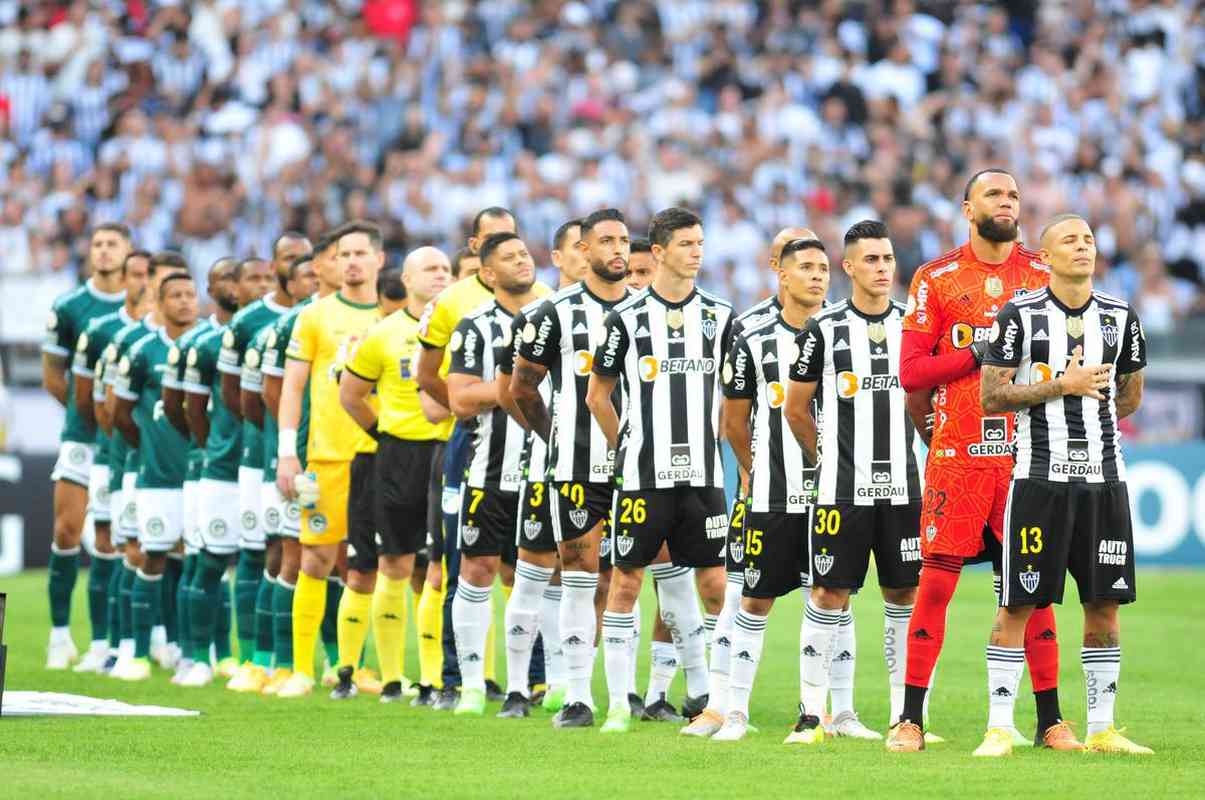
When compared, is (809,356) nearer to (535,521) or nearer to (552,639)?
(535,521)

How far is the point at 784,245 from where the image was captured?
11375mm

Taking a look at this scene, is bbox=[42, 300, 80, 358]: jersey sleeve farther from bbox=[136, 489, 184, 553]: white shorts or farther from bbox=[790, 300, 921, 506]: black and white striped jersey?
bbox=[790, 300, 921, 506]: black and white striped jersey

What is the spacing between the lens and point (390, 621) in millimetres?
12953

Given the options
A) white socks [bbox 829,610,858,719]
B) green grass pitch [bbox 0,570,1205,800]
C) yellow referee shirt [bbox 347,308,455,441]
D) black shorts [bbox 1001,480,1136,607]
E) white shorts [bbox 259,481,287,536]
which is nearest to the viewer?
green grass pitch [bbox 0,570,1205,800]

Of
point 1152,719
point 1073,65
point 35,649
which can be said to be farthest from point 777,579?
point 1073,65

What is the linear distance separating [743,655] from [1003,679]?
54.9 inches

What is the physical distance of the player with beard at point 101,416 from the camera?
1603 centimetres

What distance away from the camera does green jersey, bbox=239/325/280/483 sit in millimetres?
14180

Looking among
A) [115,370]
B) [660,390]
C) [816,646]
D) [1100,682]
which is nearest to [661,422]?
[660,390]

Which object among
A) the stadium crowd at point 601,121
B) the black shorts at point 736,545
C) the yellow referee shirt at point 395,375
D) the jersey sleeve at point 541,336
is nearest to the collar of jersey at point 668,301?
the jersey sleeve at point 541,336

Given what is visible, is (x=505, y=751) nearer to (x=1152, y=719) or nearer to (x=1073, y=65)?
(x=1152, y=719)

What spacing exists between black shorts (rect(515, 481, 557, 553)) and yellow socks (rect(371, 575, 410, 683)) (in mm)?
1659

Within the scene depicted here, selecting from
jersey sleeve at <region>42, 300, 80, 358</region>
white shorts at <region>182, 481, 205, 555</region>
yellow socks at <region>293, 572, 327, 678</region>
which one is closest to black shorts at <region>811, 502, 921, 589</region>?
yellow socks at <region>293, 572, 327, 678</region>

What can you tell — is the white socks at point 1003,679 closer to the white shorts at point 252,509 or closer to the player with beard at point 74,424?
the white shorts at point 252,509
